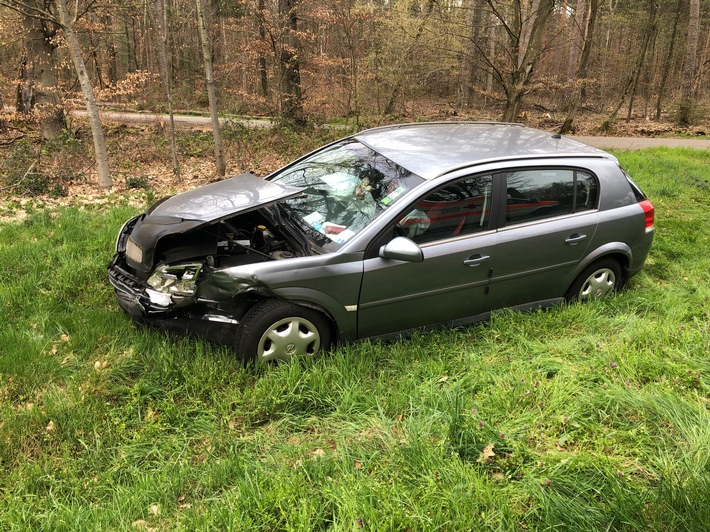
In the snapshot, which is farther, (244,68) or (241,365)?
(244,68)

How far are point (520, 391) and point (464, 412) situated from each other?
0.47m

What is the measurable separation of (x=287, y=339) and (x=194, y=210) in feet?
4.12

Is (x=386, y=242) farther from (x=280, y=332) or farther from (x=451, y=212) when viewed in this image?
(x=280, y=332)

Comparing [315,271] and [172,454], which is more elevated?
[315,271]

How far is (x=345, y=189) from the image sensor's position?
13.1 feet

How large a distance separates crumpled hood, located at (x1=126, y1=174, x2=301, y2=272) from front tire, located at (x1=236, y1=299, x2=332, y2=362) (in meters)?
0.78

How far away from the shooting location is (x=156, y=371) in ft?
10.8

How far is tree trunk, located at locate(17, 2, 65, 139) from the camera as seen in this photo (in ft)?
34.4

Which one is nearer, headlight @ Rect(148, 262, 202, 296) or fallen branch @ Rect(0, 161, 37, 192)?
headlight @ Rect(148, 262, 202, 296)

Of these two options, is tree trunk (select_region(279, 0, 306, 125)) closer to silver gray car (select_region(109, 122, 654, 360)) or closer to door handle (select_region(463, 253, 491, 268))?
silver gray car (select_region(109, 122, 654, 360))

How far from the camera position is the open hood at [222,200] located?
356cm

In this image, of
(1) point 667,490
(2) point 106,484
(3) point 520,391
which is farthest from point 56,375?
(1) point 667,490

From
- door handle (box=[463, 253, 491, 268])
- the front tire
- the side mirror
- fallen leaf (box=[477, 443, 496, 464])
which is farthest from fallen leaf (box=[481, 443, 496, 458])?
door handle (box=[463, 253, 491, 268])

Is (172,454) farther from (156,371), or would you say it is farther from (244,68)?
(244,68)
